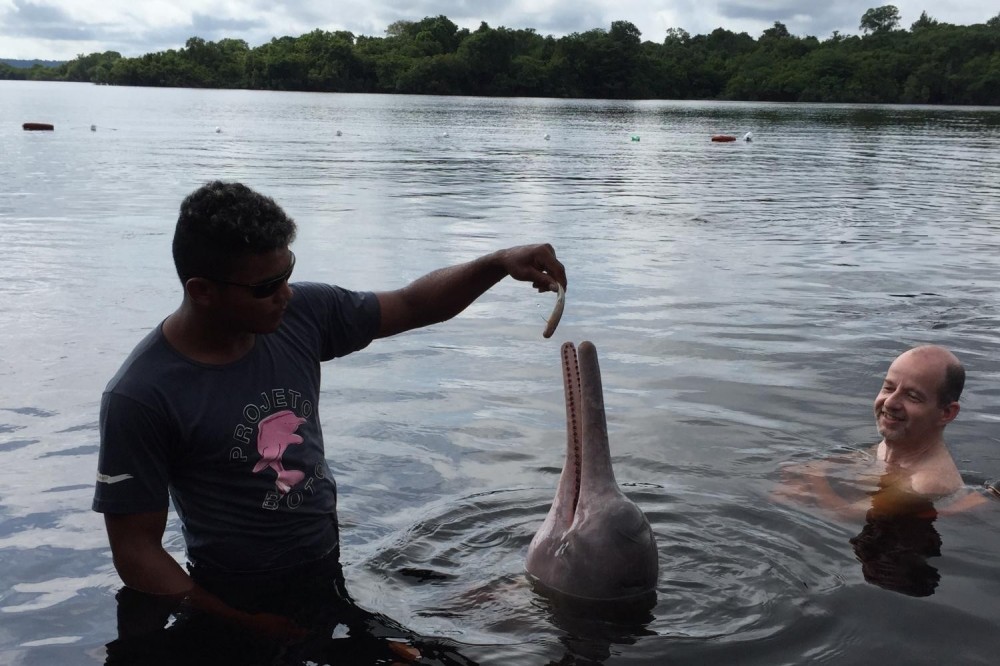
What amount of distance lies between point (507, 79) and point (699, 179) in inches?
4806

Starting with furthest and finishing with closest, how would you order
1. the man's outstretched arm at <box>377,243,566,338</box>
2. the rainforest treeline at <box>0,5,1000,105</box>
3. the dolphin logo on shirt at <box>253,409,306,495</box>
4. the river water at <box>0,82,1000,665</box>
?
the rainforest treeline at <box>0,5,1000,105</box>
the river water at <box>0,82,1000,665</box>
the man's outstretched arm at <box>377,243,566,338</box>
the dolphin logo on shirt at <box>253,409,306,495</box>

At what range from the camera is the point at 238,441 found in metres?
4.04

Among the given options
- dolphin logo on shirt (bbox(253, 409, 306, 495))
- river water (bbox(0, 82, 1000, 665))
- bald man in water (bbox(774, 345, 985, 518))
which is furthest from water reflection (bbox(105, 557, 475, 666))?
bald man in water (bbox(774, 345, 985, 518))

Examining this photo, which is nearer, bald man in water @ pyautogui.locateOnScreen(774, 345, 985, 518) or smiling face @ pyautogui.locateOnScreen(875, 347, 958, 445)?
bald man in water @ pyautogui.locateOnScreen(774, 345, 985, 518)

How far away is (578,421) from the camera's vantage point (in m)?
4.80

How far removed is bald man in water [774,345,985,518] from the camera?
21.6 ft

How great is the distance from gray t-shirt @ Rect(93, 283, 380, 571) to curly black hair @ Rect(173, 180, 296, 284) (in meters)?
0.33

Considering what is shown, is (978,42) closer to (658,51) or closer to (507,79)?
(658,51)

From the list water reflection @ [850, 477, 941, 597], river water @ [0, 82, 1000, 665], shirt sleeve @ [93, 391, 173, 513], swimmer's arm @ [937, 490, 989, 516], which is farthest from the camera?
swimmer's arm @ [937, 490, 989, 516]

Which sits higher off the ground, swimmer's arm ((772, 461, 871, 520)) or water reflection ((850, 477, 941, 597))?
swimmer's arm ((772, 461, 871, 520))

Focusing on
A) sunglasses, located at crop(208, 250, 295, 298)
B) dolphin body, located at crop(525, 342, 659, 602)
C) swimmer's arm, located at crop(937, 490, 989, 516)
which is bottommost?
swimmer's arm, located at crop(937, 490, 989, 516)

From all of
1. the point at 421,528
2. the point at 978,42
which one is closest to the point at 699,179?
the point at 421,528

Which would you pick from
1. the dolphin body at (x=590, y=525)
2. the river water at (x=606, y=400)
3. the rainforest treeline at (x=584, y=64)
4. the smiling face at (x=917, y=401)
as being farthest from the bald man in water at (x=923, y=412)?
the rainforest treeline at (x=584, y=64)

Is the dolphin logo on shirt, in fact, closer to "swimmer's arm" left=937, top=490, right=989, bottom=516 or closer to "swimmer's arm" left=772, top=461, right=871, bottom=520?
"swimmer's arm" left=772, top=461, right=871, bottom=520
